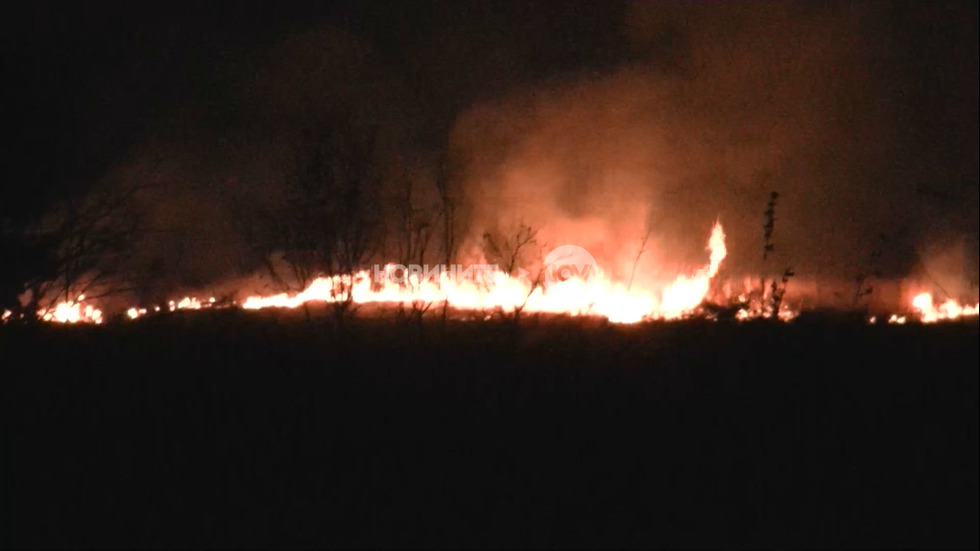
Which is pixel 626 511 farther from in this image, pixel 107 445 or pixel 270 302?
pixel 270 302

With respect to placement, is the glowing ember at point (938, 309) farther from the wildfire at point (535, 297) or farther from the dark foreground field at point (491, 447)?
the dark foreground field at point (491, 447)

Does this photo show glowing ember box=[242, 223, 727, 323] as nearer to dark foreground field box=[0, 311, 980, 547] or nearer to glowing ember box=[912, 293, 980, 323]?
dark foreground field box=[0, 311, 980, 547]

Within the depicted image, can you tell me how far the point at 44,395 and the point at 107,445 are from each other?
1490mm

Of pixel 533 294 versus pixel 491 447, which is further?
pixel 533 294

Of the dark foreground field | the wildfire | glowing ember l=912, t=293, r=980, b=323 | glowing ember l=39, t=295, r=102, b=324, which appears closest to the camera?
the dark foreground field

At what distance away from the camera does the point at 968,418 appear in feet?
22.6

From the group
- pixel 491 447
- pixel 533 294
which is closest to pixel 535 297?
pixel 533 294

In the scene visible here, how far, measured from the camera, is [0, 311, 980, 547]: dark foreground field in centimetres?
547

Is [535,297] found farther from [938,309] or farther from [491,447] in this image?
[491,447]

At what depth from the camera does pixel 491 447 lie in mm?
6770

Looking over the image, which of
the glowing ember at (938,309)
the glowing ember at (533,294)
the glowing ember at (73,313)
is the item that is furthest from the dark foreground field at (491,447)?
the glowing ember at (533,294)

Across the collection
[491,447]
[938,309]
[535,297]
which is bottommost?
[491,447]

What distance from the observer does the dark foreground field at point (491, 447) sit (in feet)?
18.0

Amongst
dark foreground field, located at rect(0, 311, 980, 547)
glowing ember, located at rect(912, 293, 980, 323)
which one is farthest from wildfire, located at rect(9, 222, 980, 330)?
dark foreground field, located at rect(0, 311, 980, 547)
